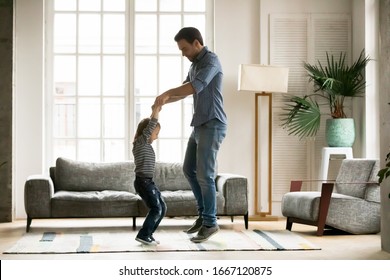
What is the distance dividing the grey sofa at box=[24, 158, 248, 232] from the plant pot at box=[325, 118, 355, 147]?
1.54m

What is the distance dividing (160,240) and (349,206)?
168cm

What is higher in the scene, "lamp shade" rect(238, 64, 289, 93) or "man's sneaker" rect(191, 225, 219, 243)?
"lamp shade" rect(238, 64, 289, 93)

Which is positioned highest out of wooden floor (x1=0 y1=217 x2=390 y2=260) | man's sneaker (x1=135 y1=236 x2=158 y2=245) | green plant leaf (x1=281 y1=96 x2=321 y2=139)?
green plant leaf (x1=281 y1=96 x2=321 y2=139)

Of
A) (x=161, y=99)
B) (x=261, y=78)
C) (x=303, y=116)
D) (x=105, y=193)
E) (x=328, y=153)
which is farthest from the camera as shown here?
(x=303, y=116)

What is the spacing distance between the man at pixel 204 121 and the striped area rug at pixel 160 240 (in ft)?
0.71

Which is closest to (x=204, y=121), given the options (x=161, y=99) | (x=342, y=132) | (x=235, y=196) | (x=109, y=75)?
(x=161, y=99)

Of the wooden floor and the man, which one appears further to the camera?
the man

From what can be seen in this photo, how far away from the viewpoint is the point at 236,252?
5.38 metres

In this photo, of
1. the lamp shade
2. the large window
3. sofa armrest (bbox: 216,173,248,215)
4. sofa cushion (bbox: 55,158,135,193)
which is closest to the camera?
sofa armrest (bbox: 216,173,248,215)

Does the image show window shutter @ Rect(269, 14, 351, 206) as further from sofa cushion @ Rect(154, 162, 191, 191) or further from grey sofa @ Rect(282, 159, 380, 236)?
grey sofa @ Rect(282, 159, 380, 236)

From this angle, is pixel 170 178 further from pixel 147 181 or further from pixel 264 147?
pixel 147 181

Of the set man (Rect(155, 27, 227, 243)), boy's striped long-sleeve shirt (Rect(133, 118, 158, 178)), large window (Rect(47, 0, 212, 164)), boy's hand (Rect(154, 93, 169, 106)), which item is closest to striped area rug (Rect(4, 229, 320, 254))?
man (Rect(155, 27, 227, 243))

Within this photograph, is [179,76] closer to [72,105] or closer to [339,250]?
[72,105]

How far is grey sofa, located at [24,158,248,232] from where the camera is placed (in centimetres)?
693
